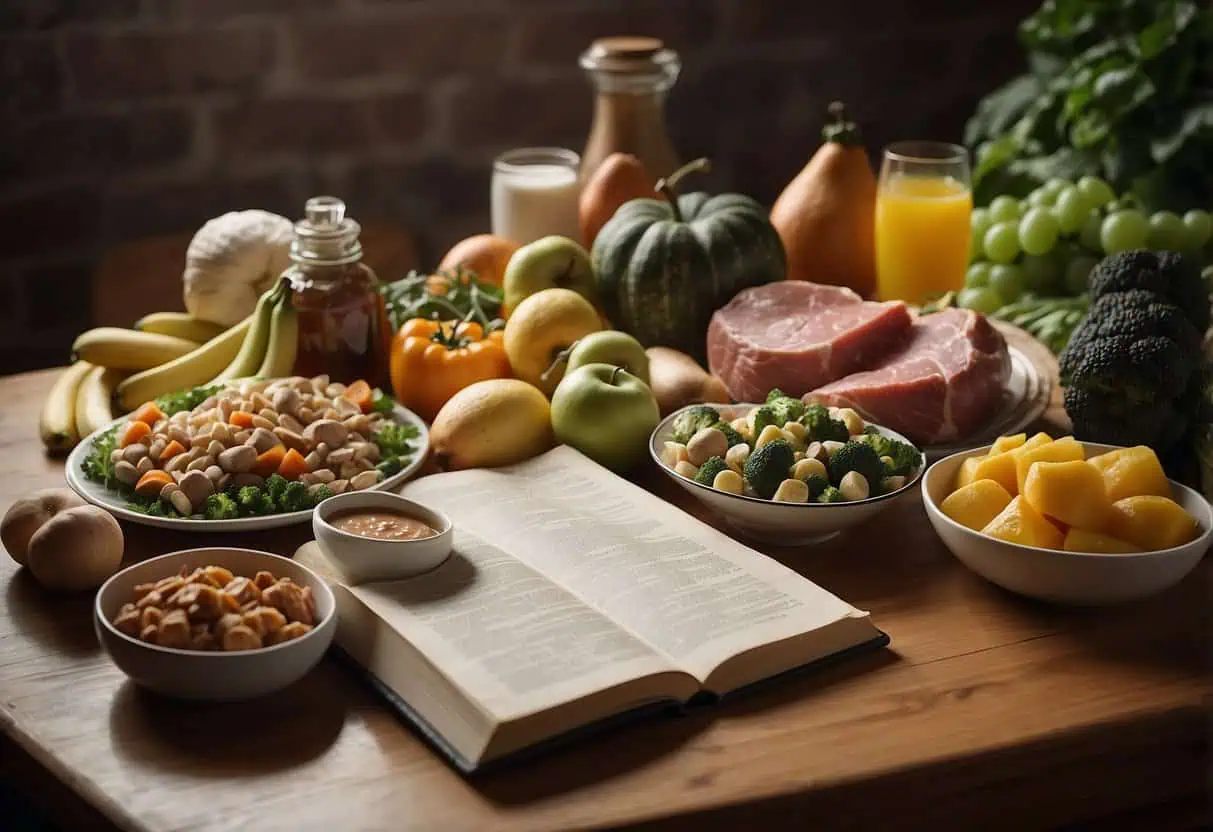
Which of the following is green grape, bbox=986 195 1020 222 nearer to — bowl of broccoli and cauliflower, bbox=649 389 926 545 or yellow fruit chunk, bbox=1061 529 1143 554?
bowl of broccoli and cauliflower, bbox=649 389 926 545

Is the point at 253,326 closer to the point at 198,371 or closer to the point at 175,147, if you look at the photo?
the point at 198,371

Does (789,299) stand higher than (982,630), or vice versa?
(789,299)

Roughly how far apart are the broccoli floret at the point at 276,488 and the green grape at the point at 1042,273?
140 cm

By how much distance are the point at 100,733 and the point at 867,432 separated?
819 millimetres

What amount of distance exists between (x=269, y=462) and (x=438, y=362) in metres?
0.35

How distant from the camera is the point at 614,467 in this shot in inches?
61.9

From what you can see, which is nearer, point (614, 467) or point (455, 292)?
point (614, 467)

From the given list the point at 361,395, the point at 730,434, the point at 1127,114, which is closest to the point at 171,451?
the point at 361,395

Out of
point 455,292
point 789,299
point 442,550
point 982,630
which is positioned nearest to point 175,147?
point 455,292

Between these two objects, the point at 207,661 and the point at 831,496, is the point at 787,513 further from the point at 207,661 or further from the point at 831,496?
the point at 207,661

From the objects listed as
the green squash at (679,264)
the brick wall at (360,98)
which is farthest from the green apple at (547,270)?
the brick wall at (360,98)

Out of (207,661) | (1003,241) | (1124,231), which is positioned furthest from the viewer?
(1003,241)

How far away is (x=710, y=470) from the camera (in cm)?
138

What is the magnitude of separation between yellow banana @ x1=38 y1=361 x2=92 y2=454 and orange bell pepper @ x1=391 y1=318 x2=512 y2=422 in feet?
1.32
